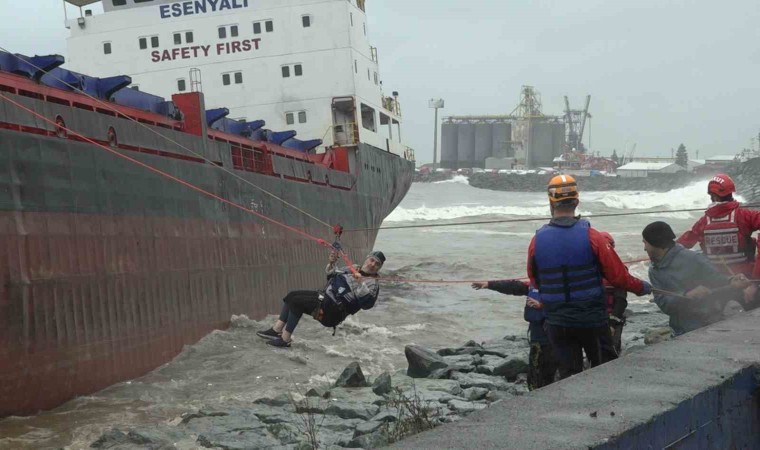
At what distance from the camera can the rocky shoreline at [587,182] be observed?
107125 mm

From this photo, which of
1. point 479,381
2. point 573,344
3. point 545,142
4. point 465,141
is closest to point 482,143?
point 465,141

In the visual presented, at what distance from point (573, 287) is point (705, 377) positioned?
1.01 metres

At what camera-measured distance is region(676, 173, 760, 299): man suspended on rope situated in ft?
24.6

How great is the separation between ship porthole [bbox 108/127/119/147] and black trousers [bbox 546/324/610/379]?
815 centimetres

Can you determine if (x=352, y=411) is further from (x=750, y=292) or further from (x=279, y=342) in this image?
(x=750, y=292)

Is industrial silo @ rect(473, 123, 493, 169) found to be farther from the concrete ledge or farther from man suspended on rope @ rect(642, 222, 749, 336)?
the concrete ledge

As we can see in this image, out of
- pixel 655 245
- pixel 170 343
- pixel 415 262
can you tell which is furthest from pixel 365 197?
pixel 655 245

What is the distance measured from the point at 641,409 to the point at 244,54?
20.0 m

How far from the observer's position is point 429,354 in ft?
34.0

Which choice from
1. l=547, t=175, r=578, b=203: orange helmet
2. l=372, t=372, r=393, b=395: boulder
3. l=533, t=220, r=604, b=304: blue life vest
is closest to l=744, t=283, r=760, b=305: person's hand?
l=533, t=220, r=604, b=304: blue life vest

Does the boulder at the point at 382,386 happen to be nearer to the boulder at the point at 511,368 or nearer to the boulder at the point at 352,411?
the boulder at the point at 352,411

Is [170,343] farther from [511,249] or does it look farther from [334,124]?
[511,249]

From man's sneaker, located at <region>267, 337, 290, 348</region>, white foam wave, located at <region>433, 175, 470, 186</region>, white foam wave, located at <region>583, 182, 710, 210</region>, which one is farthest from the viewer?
white foam wave, located at <region>433, 175, 470, 186</region>

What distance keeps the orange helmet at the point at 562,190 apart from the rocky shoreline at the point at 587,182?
103051mm
